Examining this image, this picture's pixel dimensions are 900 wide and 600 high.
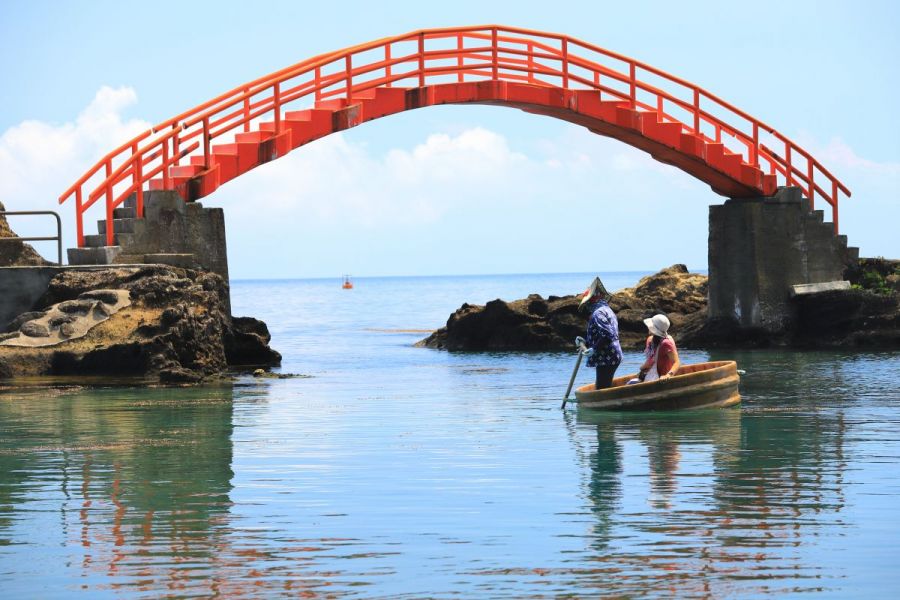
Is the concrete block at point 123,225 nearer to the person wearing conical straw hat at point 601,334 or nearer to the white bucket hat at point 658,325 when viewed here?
the person wearing conical straw hat at point 601,334

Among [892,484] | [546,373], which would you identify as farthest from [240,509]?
[546,373]

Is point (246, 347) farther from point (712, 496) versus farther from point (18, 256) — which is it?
point (712, 496)

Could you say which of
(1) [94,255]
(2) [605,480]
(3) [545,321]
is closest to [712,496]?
(2) [605,480]

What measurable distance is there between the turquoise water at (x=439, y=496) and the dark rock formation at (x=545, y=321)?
13376mm

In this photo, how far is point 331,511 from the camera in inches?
430

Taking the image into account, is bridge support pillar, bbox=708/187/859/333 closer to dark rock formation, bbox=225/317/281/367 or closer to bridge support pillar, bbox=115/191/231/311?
dark rock formation, bbox=225/317/281/367

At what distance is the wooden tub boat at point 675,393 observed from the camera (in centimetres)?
1773

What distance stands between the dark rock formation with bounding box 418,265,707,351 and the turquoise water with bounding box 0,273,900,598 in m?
13.4

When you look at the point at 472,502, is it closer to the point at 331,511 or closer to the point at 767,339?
the point at 331,511

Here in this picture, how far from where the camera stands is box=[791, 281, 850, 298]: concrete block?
109ft

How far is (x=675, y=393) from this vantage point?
17.8m

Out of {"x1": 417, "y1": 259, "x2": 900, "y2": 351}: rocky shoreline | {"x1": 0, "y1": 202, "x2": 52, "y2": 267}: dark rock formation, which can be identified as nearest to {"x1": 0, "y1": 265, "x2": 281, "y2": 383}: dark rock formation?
{"x1": 0, "y1": 202, "x2": 52, "y2": 267}: dark rock formation

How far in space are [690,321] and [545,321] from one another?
377cm

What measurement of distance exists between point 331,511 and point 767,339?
78.9ft
